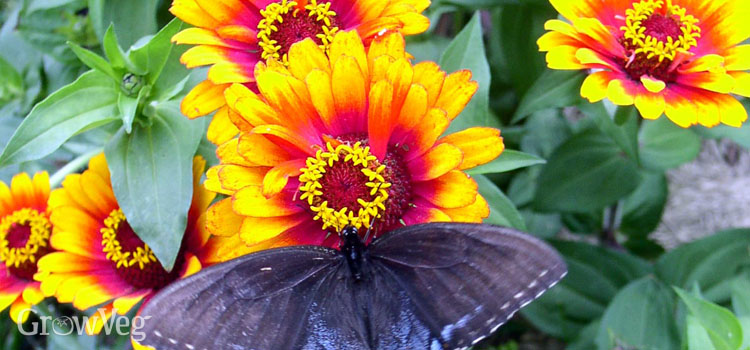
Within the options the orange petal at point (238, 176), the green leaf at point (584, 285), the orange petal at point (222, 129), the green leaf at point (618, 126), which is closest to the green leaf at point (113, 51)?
the orange petal at point (222, 129)

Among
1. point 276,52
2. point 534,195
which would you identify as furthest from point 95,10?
point 534,195

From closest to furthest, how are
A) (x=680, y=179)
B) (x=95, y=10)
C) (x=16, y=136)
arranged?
(x=16, y=136) < (x=95, y=10) < (x=680, y=179)

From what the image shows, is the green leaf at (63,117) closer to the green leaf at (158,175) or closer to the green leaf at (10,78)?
the green leaf at (158,175)

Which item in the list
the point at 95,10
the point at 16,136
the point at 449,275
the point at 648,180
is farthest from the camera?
the point at 648,180

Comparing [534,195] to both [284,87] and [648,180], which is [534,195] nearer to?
[648,180]

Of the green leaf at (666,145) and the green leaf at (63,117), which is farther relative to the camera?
the green leaf at (666,145)

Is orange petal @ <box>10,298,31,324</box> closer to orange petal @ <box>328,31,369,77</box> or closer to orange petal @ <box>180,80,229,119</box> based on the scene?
orange petal @ <box>180,80,229,119</box>
